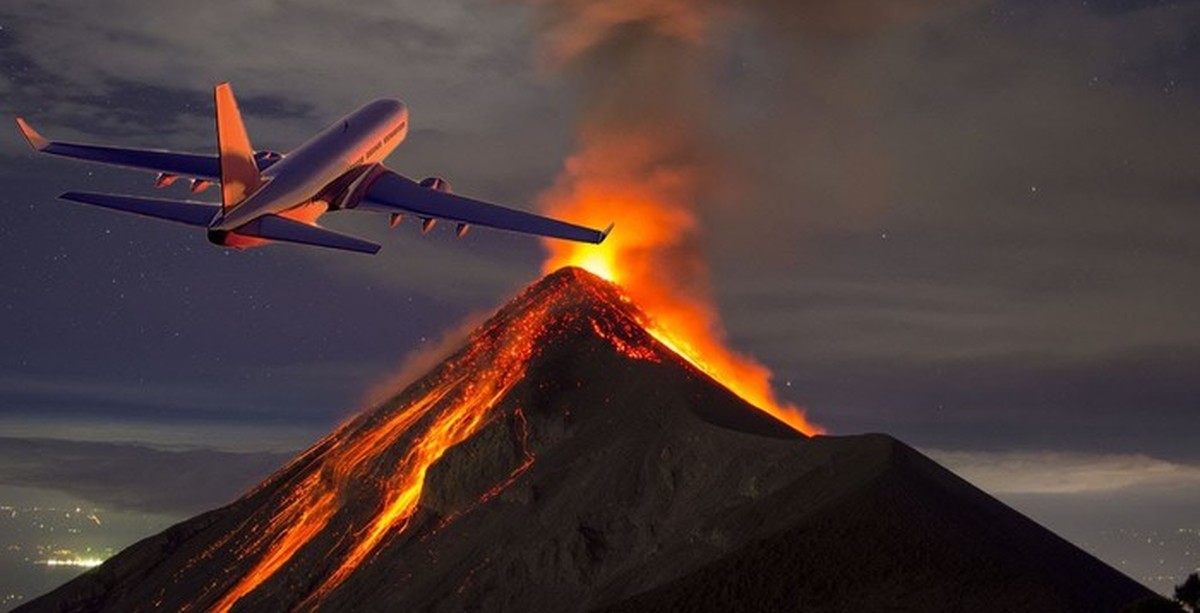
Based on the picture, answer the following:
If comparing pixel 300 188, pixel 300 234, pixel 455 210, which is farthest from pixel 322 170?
pixel 300 234

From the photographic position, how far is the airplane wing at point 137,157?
143 meters

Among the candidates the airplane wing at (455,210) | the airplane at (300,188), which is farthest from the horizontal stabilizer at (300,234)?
the airplane wing at (455,210)

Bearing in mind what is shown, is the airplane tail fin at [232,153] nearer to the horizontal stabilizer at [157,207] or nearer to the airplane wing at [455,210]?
the horizontal stabilizer at [157,207]

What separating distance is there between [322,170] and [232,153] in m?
18.7

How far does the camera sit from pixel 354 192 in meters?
147

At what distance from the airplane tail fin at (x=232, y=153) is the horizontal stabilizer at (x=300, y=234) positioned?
2694 mm

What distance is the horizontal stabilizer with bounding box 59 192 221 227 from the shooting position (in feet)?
375

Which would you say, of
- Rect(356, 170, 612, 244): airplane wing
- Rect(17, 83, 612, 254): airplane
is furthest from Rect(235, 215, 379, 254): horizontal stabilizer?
Rect(356, 170, 612, 244): airplane wing

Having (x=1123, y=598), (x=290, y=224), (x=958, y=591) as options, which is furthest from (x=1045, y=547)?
(x=290, y=224)

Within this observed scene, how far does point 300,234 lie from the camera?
11800cm

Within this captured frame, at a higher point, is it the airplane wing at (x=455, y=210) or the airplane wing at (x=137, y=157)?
the airplane wing at (x=455, y=210)

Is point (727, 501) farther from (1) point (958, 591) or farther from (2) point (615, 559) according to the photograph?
(1) point (958, 591)

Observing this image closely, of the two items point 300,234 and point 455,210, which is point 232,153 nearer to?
point 300,234

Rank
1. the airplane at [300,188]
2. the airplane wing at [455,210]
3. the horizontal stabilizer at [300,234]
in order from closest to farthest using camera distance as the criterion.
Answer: the horizontal stabilizer at [300,234]
the airplane at [300,188]
the airplane wing at [455,210]
